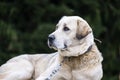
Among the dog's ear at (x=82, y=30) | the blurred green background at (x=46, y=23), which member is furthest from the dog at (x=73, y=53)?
the blurred green background at (x=46, y=23)

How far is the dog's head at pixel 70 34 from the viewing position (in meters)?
11.1

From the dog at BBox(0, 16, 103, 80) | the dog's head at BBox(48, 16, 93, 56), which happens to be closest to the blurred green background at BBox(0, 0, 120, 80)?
the dog at BBox(0, 16, 103, 80)

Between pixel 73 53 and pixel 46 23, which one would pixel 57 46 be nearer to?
pixel 73 53

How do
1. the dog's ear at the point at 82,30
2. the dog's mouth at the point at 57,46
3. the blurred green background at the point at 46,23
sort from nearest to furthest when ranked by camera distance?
the dog's mouth at the point at 57,46 < the dog's ear at the point at 82,30 < the blurred green background at the point at 46,23

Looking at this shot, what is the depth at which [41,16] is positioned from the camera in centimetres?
1847

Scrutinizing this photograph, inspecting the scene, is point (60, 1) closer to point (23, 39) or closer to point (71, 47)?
point (23, 39)

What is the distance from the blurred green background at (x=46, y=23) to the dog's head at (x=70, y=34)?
5733 millimetres

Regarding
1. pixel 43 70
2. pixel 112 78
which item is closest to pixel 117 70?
pixel 112 78

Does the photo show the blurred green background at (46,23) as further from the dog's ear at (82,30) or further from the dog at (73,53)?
the dog's ear at (82,30)

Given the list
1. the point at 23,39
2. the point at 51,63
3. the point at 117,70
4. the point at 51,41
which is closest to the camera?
the point at 51,41

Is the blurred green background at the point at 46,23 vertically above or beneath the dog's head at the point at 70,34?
beneath

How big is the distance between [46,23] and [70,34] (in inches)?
274

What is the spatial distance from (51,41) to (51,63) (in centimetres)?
79

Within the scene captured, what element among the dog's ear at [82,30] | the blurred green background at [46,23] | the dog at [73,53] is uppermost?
the dog's ear at [82,30]
